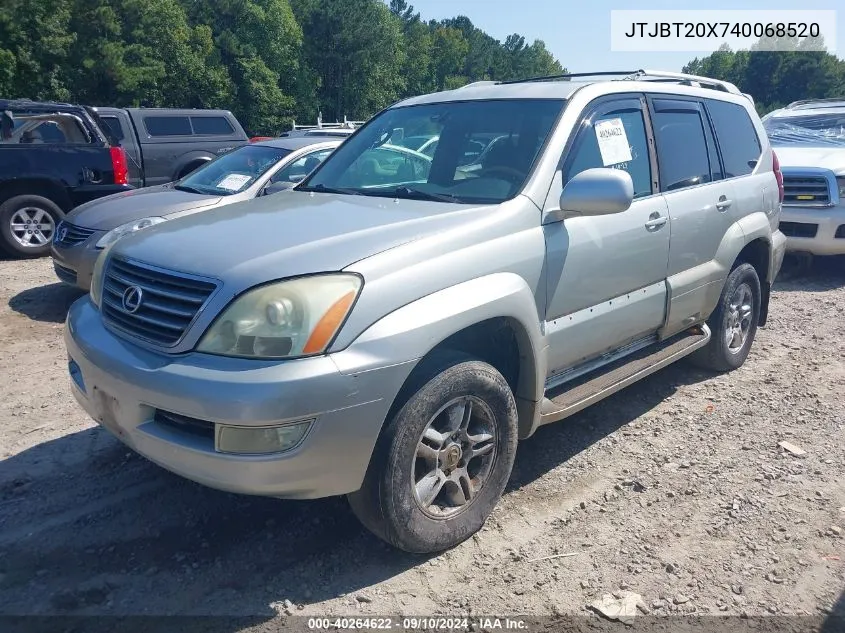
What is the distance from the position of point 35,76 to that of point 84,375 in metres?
35.0

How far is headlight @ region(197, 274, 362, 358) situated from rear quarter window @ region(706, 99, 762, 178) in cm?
335

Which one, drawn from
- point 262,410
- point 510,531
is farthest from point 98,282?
point 510,531

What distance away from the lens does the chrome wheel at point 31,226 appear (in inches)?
331

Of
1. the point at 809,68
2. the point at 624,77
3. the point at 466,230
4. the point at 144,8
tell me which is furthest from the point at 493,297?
the point at 809,68

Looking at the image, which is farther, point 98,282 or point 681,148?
point 681,148

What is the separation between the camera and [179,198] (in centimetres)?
677

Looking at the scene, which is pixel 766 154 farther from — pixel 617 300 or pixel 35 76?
pixel 35 76

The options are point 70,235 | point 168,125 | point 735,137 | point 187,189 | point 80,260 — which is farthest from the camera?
point 168,125

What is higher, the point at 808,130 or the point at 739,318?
the point at 808,130

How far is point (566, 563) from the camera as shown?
9.76 feet

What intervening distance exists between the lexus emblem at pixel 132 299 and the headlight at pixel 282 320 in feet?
1.40

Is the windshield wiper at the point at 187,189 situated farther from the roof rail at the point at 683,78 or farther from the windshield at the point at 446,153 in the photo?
the roof rail at the point at 683,78

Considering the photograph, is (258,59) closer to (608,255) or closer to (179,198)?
(179,198)

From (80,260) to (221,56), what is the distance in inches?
1721
